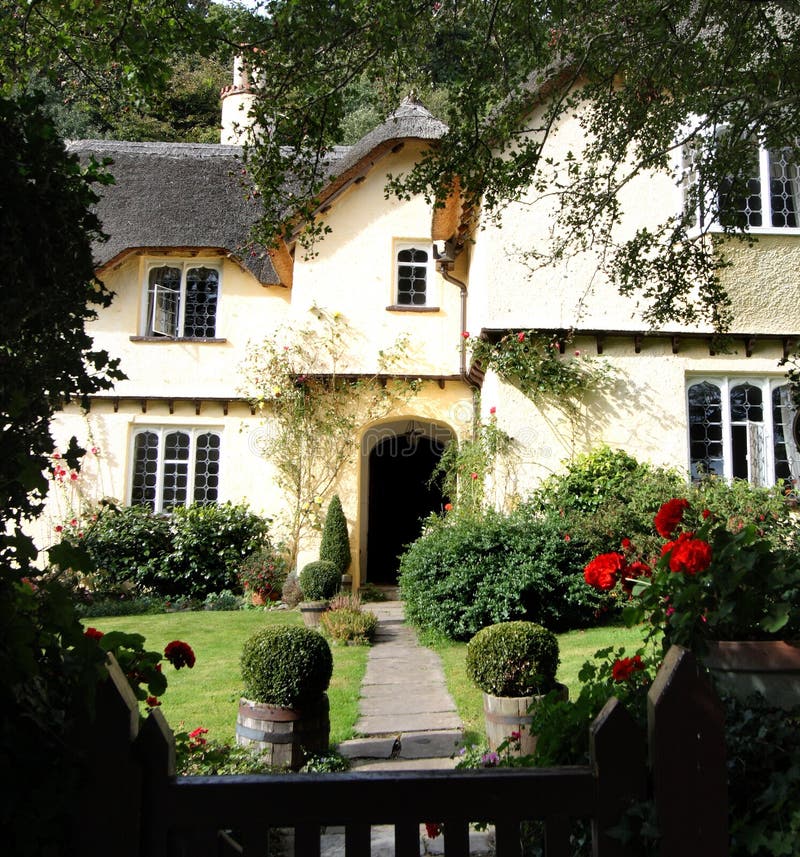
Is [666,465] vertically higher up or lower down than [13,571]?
higher up

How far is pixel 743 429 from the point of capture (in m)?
11.0

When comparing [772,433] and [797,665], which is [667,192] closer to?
[772,433]

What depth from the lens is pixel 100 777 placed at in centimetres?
158

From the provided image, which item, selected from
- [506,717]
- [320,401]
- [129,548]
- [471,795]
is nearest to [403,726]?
[506,717]

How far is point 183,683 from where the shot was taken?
726 centimetres

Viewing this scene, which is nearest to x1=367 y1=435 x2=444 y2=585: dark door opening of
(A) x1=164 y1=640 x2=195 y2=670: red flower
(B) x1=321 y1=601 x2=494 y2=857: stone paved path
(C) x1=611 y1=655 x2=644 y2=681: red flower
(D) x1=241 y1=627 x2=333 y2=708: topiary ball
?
(B) x1=321 y1=601 x2=494 y2=857: stone paved path

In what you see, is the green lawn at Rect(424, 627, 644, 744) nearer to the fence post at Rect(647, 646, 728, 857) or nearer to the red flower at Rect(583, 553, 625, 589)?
the red flower at Rect(583, 553, 625, 589)

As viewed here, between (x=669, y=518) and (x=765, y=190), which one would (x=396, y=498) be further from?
(x=669, y=518)

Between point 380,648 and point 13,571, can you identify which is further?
point 380,648

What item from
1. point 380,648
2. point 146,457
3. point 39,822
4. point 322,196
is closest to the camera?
point 39,822

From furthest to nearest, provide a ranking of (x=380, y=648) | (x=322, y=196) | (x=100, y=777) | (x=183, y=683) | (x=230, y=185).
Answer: (x=230, y=185) < (x=322, y=196) < (x=380, y=648) < (x=183, y=683) < (x=100, y=777)

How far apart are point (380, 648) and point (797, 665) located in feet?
21.8

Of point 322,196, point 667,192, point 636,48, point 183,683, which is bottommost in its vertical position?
point 183,683

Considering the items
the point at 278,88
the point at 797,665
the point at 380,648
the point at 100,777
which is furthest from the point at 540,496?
the point at 100,777
